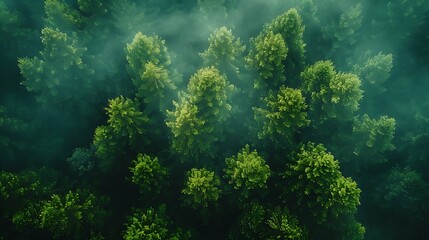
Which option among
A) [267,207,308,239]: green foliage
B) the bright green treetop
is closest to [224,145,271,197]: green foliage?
[267,207,308,239]: green foliage

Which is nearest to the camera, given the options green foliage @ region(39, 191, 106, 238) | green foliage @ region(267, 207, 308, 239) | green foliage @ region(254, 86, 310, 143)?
green foliage @ region(39, 191, 106, 238)

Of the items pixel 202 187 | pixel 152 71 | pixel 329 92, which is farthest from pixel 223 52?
pixel 202 187

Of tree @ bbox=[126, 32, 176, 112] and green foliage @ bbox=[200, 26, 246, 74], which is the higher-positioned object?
green foliage @ bbox=[200, 26, 246, 74]

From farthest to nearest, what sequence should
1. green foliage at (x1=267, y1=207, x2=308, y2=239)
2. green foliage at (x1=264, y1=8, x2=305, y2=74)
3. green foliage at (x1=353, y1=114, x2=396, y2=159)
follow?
1. green foliage at (x1=353, y1=114, x2=396, y2=159)
2. green foliage at (x1=264, y1=8, x2=305, y2=74)
3. green foliage at (x1=267, y1=207, x2=308, y2=239)

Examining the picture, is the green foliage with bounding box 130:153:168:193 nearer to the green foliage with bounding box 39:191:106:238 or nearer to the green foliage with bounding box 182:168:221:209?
the green foliage with bounding box 182:168:221:209

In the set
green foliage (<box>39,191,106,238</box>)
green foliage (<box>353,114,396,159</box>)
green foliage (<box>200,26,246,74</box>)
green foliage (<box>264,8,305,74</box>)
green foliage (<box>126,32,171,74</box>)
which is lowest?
green foliage (<box>39,191,106,238</box>)

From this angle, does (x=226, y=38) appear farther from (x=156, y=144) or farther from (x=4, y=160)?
(x=4, y=160)

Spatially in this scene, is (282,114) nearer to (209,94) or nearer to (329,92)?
(329,92)
